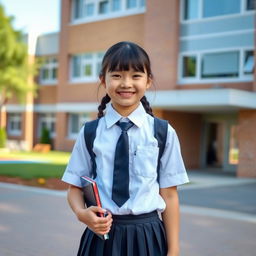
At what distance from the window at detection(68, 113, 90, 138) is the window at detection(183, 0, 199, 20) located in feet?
30.6

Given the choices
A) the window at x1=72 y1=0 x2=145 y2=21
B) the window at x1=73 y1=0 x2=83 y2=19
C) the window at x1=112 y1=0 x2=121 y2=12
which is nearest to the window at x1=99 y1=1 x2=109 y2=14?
the window at x1=72 y1=0 x2=145 y2=21

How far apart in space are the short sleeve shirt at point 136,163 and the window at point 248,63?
16.7 m

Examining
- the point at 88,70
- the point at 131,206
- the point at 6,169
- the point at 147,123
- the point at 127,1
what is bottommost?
the point at 6,169

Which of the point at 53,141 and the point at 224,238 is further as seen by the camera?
the point at 53,141

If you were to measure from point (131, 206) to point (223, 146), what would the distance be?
20.0m

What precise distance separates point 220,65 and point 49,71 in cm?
1499

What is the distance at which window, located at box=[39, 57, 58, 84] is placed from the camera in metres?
30.2

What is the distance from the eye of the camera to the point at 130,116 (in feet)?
6.92

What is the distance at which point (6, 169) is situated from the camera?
15.7m

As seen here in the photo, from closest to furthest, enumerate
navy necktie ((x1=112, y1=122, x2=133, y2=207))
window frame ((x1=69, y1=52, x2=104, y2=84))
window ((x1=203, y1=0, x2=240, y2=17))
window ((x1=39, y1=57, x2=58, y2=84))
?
navy necktie ((x1=112, y1=122, x2=133, y2=207)) → window ((x1=203, y1=0, x2=240, y2=17)) → window frame ((x1=69, y1=52, x2=104, y2=84)) → window ((x1=39, y1=57, x2=58, y2=84))

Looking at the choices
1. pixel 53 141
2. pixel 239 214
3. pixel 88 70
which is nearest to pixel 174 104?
pixel 239 214

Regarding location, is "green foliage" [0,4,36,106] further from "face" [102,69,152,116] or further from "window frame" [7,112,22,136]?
"face" [102,69,152,116]

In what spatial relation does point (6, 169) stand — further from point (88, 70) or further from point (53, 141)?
point (53, 141)

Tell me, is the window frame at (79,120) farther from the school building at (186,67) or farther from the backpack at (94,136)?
the backpack at (94,136)
